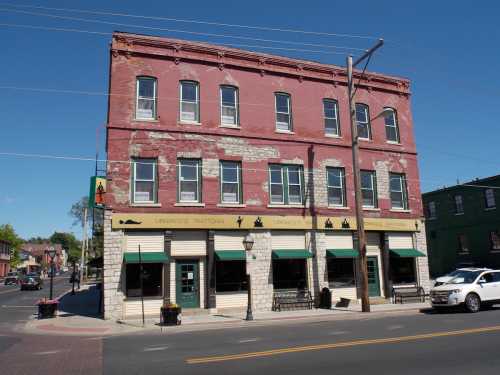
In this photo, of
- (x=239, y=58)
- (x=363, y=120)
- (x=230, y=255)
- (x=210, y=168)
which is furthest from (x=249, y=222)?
(x=363, y=120)

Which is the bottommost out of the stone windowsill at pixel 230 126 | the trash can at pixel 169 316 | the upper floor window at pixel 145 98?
the trash can at pixel 169 316

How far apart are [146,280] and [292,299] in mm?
6980

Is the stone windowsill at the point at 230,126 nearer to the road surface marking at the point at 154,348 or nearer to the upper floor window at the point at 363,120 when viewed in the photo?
the upper floor window at the point at 363,120

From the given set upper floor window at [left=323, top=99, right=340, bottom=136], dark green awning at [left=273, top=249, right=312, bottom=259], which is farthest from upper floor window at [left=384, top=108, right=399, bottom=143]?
dark green awning at [left=273, top=249, right=312, bottom=259]

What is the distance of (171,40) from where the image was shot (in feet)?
72.1

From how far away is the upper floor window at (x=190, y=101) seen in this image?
2197 cm

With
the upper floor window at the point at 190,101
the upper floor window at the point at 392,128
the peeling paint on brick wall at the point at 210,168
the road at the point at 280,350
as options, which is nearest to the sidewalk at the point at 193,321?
the road at the point at 280,350

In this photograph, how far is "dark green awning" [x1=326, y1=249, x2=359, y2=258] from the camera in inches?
894

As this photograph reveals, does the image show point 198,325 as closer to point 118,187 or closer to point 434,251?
point 118,187

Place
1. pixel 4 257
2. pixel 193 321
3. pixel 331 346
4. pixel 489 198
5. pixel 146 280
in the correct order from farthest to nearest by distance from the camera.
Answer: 1. pixel 4 257
2. pixel 489 198
3. pixel 146 280
4. pixel 193 321
5. pixel 331 346

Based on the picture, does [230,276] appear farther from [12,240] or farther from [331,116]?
[12,240]

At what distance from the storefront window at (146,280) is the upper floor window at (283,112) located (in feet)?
31.7

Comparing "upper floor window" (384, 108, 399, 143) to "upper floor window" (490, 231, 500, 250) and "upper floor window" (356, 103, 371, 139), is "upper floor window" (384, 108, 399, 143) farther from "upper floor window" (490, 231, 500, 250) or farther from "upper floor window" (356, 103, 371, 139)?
"upper floor window" (490, 231, 500, 250)

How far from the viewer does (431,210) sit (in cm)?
4525
